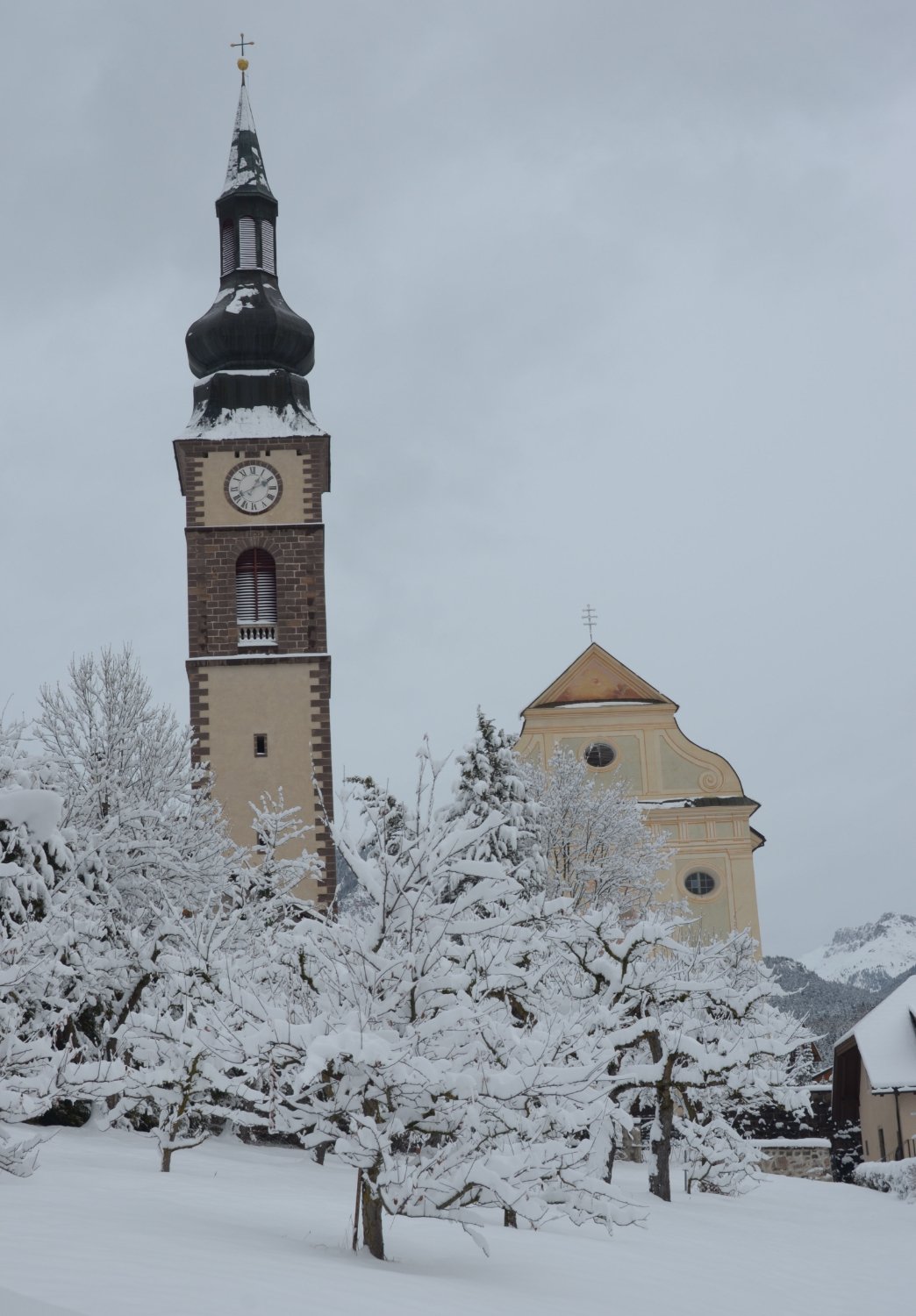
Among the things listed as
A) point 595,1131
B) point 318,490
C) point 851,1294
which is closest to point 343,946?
point 851,1294

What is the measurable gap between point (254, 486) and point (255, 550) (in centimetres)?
148

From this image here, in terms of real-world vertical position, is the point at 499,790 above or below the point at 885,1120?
above

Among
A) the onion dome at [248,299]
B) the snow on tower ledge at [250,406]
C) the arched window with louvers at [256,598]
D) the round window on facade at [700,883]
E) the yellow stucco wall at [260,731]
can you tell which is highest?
the onion dome at [248,299]

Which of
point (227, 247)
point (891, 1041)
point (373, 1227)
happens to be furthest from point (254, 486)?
point (373, 1227)

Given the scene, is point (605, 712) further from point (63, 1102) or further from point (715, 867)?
point (63, 1102)

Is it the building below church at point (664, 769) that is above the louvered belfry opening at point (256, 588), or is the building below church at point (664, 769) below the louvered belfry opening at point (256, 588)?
below

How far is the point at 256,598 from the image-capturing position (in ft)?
109

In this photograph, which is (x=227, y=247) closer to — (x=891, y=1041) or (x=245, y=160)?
(x=245, y=160)

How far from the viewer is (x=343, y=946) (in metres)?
8.98

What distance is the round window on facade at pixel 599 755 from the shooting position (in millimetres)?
38531

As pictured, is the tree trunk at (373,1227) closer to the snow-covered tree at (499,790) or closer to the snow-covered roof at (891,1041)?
the snow-covered tree at (499,790)

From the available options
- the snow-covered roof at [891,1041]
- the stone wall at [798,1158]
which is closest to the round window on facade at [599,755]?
the snow-covered roof at [891,1041]

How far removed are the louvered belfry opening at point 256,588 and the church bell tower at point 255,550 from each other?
3cm

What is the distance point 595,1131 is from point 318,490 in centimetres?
2123
